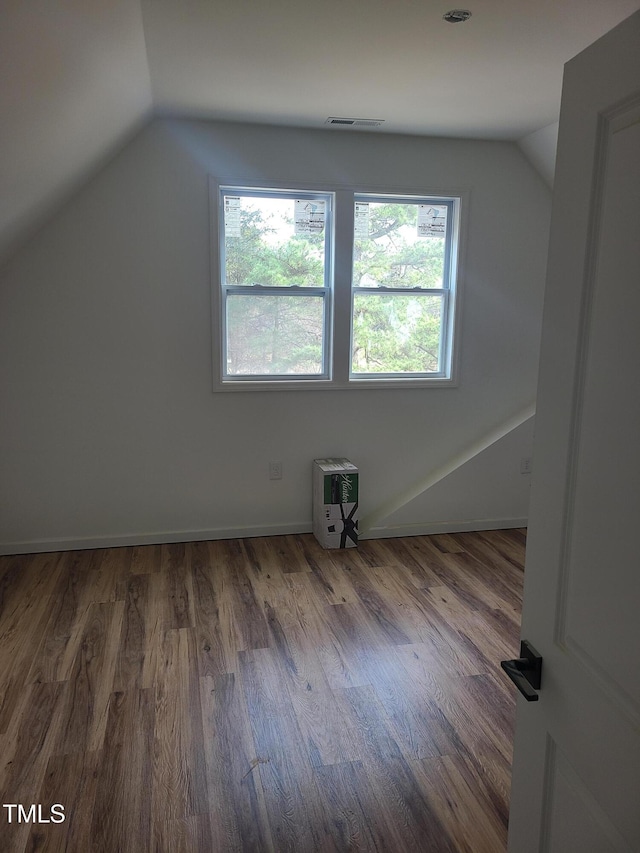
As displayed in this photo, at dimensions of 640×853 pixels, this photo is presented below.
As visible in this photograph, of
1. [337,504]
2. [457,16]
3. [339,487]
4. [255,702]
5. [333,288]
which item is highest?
[457,16]

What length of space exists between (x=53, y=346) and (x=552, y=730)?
337cm

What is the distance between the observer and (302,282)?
154 inches

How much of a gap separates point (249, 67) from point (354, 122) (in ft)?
3.28

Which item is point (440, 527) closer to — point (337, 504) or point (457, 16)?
point (337, 504)

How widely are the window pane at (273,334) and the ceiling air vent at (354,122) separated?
40.7 inches

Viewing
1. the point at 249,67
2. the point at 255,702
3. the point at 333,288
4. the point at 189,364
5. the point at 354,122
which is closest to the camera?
the point at 255,702

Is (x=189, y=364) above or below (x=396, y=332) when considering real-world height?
below

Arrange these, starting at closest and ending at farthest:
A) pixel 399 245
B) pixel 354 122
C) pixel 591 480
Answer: pixel 591 480 < pixel 354 122 < pixel 399 245

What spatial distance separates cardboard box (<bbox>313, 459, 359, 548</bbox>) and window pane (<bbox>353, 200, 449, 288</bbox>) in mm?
1247

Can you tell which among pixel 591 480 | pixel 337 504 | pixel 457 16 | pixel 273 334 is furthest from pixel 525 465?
pixel 591 480

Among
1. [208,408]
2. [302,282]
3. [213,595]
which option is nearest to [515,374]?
[302,282]

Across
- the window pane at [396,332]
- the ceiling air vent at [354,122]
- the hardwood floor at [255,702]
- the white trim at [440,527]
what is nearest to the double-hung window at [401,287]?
the window pane at [396,332]

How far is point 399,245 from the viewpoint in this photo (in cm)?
404

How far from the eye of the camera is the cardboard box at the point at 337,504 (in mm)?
3865
